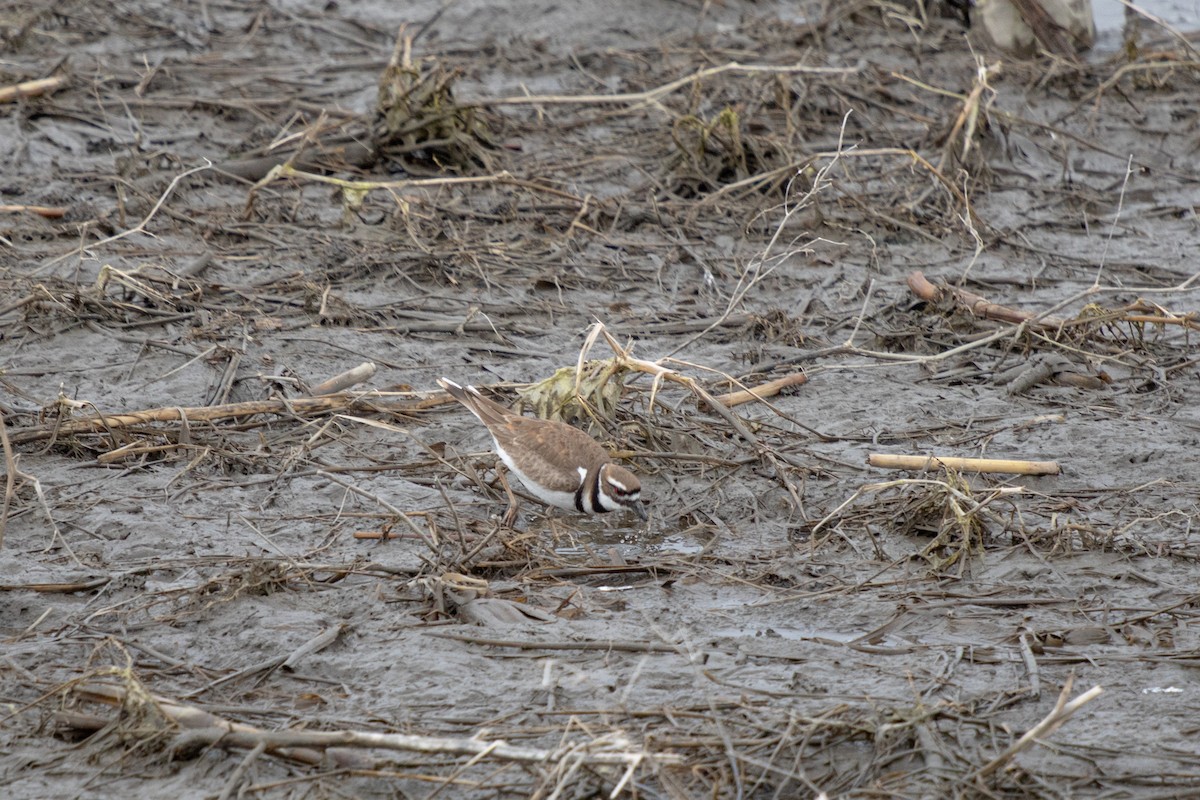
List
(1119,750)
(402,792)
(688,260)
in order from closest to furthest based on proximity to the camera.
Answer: (402,792), (1119,750), (688,260)

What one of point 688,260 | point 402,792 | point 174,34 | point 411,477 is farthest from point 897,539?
point 174,34

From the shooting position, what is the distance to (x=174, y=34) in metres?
13.7

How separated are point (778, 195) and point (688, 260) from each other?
127 centimetres

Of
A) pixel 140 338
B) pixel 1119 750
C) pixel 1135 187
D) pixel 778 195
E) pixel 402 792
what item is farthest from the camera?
pixel 1135 187

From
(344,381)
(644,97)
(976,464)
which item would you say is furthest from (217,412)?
(644,97)

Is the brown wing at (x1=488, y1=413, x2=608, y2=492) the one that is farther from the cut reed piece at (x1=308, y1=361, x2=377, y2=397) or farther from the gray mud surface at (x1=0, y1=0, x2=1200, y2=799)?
the cut reed piece at (x1=308, y1=361, x2=377, y2=397)

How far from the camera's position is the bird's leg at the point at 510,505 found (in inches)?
258

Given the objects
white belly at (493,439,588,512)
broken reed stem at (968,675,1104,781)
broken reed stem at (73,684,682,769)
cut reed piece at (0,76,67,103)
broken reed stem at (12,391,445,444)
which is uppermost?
broken reed stem at (968,675,1104,781)

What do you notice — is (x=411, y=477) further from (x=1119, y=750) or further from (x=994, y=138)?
(x=994, y=138)

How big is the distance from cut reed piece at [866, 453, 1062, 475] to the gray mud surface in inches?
3.5

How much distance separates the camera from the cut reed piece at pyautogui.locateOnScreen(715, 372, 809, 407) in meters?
7.73

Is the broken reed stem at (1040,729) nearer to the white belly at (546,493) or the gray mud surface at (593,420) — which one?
the gray mud surface at (593,420)

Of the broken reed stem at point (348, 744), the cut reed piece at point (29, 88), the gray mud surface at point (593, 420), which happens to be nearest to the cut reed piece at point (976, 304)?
the gray mud surface at point (593, 420)

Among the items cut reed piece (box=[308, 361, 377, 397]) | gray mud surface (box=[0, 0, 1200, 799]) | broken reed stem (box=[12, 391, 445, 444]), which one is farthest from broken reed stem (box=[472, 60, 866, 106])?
broken reed stem (box=[12, 391, 445, 444])
